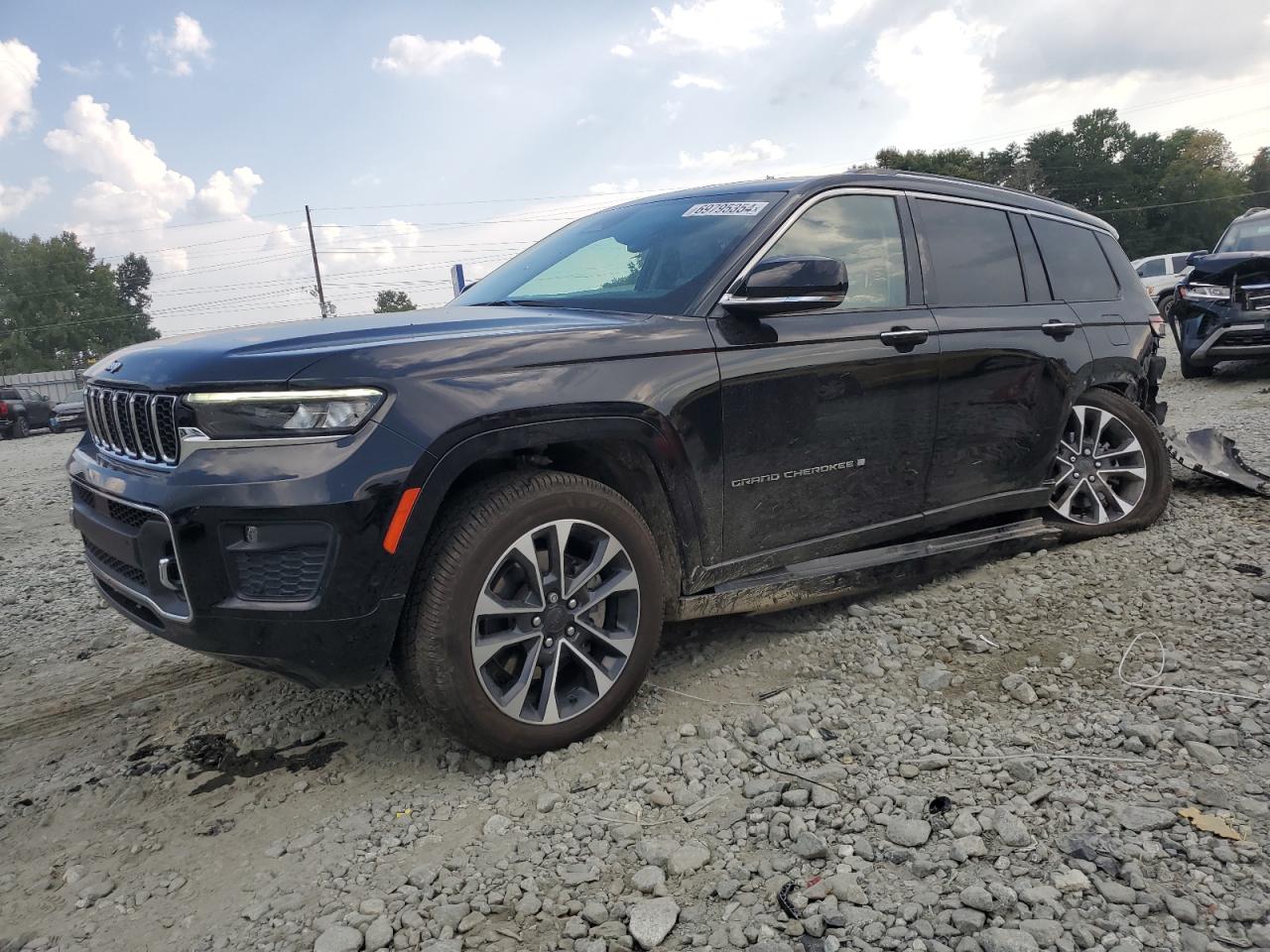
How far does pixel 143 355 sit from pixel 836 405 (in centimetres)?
231

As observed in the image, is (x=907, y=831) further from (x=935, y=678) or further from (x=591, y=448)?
(x=591, y=448)

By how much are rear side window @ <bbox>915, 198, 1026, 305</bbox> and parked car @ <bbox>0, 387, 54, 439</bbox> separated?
26.1m

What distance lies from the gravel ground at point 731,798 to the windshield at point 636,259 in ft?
4.63

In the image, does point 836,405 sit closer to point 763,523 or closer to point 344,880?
point 763,523

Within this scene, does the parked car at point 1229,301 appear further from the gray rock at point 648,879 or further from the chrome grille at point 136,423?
the chrome grille at point 136,423

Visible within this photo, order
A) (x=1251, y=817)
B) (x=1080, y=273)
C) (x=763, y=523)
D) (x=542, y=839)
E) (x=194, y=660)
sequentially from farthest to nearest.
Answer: (x=1080, y=273) < (x=194, y=660) < (x=763, y=523) < (x=542, y=839) < (x=1251, y=817)

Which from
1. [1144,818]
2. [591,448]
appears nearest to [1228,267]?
[1144,818]

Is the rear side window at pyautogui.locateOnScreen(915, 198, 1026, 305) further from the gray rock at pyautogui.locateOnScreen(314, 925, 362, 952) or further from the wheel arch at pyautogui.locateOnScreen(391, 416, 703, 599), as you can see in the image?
the gray rock at pyautogui.locateOnScreen(314, 925, 362, 952)

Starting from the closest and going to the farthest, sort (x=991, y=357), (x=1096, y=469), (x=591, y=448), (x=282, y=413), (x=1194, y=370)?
(x=282, y=413) < (x=591, y=448) < (x=991, y=357) < (x=1096, y=469) < (x=1194, y=370)

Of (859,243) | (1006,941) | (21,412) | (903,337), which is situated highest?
(859,243)

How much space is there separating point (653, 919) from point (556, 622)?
932 mm

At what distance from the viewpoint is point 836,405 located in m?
3.30

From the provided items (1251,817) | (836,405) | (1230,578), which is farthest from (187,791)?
(1230,578)

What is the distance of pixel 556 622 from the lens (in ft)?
8.81
